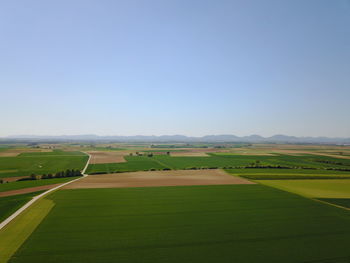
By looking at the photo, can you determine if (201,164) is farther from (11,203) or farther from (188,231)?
(188,231)

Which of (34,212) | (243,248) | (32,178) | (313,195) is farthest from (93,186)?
(313,195)

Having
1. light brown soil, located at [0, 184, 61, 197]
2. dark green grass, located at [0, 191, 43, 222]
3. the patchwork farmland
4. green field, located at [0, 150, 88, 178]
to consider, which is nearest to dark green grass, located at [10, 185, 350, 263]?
the patchwork farmland

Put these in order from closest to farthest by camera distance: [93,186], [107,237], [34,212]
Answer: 1. [107,237]
2. [34,212]
3. [93,186]

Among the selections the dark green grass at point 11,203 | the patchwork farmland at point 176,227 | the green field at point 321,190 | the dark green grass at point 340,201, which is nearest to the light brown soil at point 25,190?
the patchwork farmland at point 176,227

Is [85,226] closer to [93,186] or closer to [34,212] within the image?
[34,212]

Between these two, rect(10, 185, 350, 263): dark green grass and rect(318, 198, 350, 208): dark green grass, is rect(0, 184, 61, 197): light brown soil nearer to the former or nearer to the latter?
rect(10, 185, 350, 263): dark green grass

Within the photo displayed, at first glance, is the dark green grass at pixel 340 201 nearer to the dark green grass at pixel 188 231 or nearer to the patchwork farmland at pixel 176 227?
the patchwork farmland at pixel 176 227

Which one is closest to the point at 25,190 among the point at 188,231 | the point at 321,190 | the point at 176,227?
the point at 176,227
